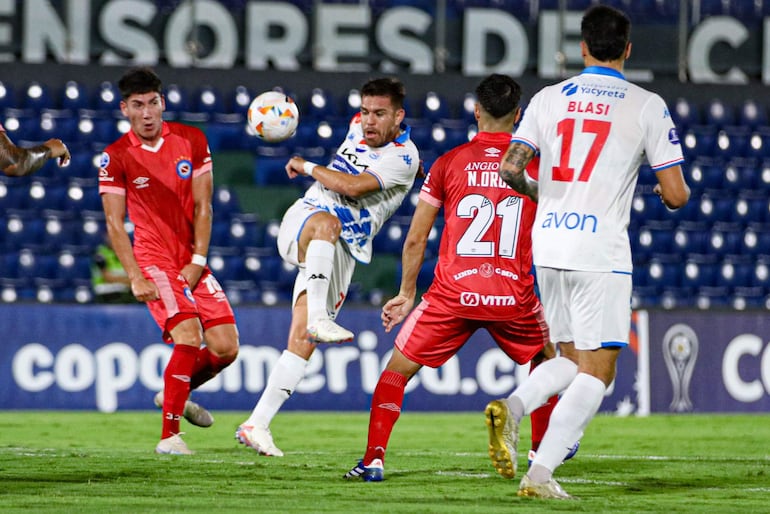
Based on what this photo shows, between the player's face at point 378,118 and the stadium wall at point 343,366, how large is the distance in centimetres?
512

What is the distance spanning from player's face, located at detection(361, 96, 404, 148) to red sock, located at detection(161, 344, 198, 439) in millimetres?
1686

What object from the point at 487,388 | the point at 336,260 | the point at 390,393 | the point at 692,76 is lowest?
the point at 487,388

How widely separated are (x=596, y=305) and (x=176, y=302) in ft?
9.90

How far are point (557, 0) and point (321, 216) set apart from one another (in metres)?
10.3

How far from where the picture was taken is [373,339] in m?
12.4

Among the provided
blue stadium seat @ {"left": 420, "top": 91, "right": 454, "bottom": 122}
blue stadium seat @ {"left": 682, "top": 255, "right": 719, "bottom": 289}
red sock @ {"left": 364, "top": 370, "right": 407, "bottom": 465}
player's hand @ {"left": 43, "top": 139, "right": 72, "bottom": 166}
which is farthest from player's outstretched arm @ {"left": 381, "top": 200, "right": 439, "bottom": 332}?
blue stadium seat @ {"left": 420, "top": 91, "right": 454, "bottom": 122}

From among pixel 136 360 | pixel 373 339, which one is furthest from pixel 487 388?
pixel 136 360

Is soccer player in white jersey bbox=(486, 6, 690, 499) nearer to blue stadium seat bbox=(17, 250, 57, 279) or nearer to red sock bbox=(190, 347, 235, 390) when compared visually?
red sock bbox=(190, 347, 235, 390)

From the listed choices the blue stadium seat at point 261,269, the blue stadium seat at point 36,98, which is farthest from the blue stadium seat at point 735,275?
the blue stadium seat at point 36,98

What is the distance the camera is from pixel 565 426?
18.4 ft

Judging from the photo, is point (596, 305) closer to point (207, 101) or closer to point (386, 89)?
point (386, 89)

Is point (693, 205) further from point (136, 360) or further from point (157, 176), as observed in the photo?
point (157, 176)

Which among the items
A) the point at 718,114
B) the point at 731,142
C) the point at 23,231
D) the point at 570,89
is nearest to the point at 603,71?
the point at 570,89

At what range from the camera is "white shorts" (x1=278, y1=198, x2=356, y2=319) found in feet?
25.2
